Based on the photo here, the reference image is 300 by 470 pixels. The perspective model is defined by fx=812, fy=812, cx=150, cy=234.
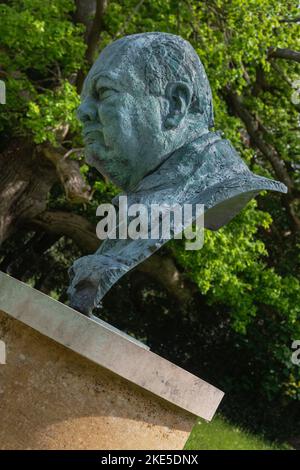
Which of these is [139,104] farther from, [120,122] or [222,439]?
[222,439]

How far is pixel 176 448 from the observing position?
421 centimetres

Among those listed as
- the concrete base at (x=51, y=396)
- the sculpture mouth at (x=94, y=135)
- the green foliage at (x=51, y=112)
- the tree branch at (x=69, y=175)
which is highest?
the sculpture mouth at (x=94, y=135)

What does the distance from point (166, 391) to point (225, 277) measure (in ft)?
23.7

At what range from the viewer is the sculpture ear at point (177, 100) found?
15.4ft

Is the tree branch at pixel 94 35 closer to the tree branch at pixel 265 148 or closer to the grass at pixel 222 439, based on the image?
the tree branch at pixel 265 148

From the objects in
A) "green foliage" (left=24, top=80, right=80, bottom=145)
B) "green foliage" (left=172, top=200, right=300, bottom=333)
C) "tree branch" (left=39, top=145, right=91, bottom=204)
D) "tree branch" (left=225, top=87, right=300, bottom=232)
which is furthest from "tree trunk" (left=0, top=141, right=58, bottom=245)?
"tree branch" (left=225, top=87, right=300, bottom=232)

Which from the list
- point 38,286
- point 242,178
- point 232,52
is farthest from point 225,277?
point 242,178

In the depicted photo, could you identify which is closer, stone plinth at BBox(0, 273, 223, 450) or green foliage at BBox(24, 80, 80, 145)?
stone plinth at BBox(0, 273, 223, 450)

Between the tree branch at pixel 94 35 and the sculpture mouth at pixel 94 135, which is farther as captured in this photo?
the tree branch at pixel 94 35

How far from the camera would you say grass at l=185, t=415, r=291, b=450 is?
34.7ft

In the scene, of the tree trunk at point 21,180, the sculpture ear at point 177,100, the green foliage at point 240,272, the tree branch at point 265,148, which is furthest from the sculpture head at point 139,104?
the tree branch at point 265,148

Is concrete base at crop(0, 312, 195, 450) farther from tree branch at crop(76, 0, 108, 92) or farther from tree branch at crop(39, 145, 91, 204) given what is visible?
tree branch at crop(76, 0, 108, 92)

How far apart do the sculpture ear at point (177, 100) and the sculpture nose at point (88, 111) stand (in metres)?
0.42

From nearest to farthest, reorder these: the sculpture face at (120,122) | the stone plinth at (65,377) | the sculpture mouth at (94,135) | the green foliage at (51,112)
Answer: the stone plinth at (65,377) < the sculpture face at (120,122) < the sculpture mouth at (94,135) < the green foliage at (51,112)
